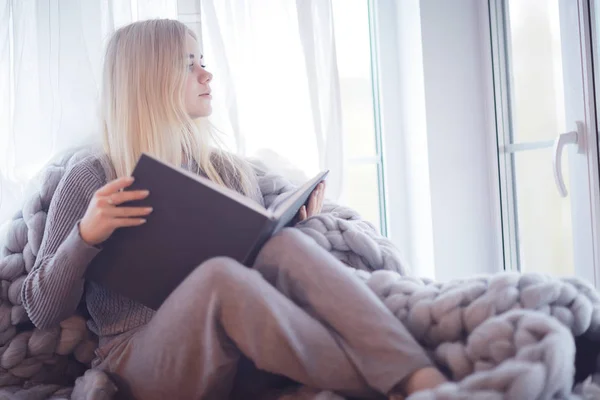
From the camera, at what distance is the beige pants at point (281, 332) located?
82 centimetres

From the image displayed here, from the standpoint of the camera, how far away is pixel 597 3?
1249 millimetres

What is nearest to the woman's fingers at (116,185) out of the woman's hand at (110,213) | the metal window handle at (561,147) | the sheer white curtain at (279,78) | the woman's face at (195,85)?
the woman's hand at (110,213)

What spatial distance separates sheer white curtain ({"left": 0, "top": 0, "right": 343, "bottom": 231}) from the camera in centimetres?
140

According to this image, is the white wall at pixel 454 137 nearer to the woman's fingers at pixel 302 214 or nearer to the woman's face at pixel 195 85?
the woman's fingers at pixel 302 214

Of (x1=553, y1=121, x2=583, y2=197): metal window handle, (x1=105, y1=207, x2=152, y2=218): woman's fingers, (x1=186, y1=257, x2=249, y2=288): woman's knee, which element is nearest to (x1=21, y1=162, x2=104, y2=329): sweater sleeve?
(x1=105, y1=207, x2=152, y2=218): woman's fingers

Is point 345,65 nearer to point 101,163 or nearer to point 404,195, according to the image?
point 404,195

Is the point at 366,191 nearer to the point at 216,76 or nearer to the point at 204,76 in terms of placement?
the point at 216,76

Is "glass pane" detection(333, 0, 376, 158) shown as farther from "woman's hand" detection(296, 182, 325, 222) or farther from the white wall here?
"woman's hand" detection(296, 182, 325, 222)

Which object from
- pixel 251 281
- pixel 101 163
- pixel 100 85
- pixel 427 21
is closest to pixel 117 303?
pixel 101 163

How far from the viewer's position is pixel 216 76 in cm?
153

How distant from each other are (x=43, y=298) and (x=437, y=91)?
43.3 inches

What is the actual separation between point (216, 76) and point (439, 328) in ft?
3.00

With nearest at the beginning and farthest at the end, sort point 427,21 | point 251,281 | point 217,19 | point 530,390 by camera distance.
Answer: point 530,390
point 251,281
point 217,19
point 427,21

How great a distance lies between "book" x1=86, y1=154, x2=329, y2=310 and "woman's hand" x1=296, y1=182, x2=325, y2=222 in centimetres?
22
